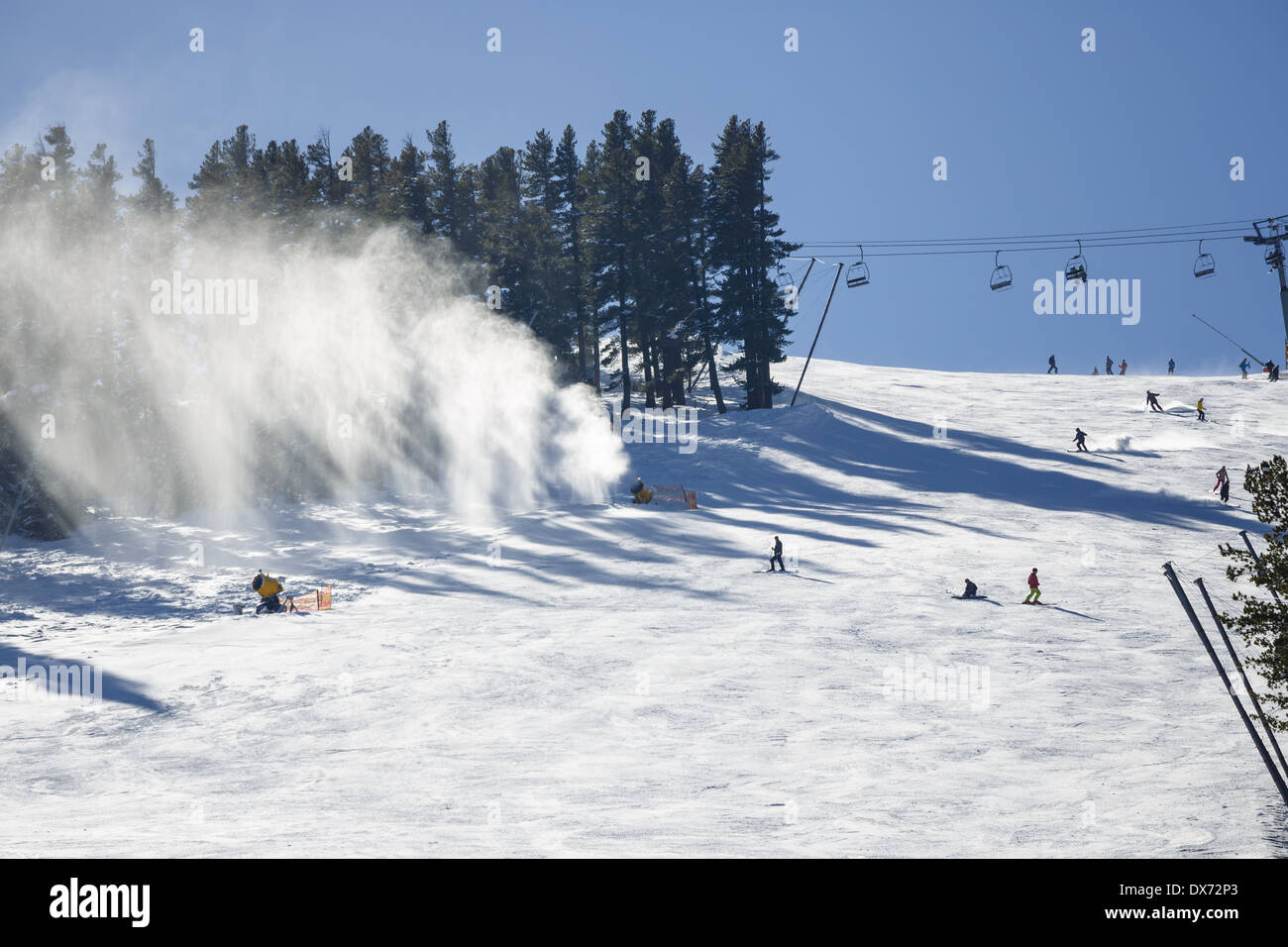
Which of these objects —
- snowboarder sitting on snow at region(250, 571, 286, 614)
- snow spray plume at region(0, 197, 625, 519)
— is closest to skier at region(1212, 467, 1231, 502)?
snow spray plume at region(0, 197, 625, 519)

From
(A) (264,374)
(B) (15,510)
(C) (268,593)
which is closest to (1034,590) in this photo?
(C) (268,593)

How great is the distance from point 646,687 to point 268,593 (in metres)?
10.9

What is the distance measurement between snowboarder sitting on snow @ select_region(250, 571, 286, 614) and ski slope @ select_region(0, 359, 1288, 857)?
0.61 meters

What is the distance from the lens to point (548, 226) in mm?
58344

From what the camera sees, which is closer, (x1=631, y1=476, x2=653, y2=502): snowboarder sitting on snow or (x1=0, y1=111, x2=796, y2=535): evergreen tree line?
(x1=631, y1=476, x2=653, y2=502): snowboarder sitting on snow

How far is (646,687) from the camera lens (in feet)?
57.8

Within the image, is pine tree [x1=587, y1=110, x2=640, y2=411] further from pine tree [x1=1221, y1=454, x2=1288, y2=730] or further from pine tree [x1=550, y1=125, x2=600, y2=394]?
pine tree [x1=1221, y1=454, x2=1288, y2=730]

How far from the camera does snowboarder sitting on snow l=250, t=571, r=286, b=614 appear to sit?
77.8 feet

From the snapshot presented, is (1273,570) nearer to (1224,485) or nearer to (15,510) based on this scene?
(1224,485)

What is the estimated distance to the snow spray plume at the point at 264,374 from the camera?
3831cm

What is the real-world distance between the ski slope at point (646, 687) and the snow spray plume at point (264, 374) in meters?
3.98

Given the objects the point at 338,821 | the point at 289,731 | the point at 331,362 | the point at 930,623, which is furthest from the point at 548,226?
the point at 338,821

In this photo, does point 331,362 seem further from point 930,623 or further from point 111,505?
point 930,623

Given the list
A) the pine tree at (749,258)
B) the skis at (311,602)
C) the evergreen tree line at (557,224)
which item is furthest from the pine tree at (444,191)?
the skis at (311,602)
